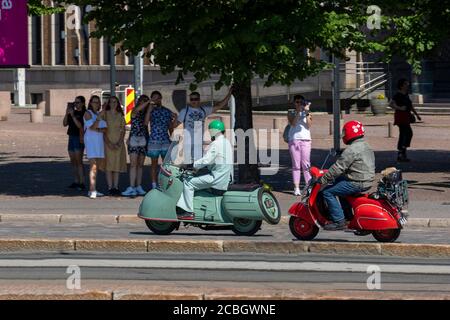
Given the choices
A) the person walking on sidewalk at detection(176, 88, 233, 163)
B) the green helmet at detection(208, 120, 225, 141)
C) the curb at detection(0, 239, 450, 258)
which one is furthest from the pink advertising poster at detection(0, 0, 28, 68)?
the curb at detection(0, 239, 450, 258)

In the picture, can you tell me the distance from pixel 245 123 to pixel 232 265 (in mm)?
9997

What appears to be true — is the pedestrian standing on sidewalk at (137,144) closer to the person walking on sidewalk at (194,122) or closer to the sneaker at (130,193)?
the sneaker at (130,193)

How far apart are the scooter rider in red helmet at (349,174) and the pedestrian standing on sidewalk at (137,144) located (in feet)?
24.0

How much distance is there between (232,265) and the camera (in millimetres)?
14797

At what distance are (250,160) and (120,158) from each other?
2414 mm

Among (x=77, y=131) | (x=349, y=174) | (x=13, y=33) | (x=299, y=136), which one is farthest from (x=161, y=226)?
(x=13, y=33)

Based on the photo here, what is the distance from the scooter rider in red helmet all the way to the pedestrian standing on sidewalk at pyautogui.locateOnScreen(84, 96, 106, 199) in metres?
7.49

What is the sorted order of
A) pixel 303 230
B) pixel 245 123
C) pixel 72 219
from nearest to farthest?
1. pixel 303 230
2. pixel 72 219
3. pixel 245 123

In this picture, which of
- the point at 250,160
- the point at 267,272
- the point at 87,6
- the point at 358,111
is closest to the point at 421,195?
the point at 250,160

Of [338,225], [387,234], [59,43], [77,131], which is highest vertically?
[59,43]

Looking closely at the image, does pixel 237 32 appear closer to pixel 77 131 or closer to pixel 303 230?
pixel 77 131

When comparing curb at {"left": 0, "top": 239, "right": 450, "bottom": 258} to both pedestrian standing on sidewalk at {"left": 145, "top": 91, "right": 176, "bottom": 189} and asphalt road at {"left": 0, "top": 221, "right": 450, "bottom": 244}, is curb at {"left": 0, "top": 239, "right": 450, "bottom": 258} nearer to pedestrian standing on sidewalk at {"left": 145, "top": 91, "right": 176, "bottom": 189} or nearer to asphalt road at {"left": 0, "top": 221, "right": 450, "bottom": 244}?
asphalt road at {"left": 0, "top": 221, "right": 450, "bottom": 244}

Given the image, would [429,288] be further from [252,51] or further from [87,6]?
[87,6]

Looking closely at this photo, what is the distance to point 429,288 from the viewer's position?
1284 centimetres
